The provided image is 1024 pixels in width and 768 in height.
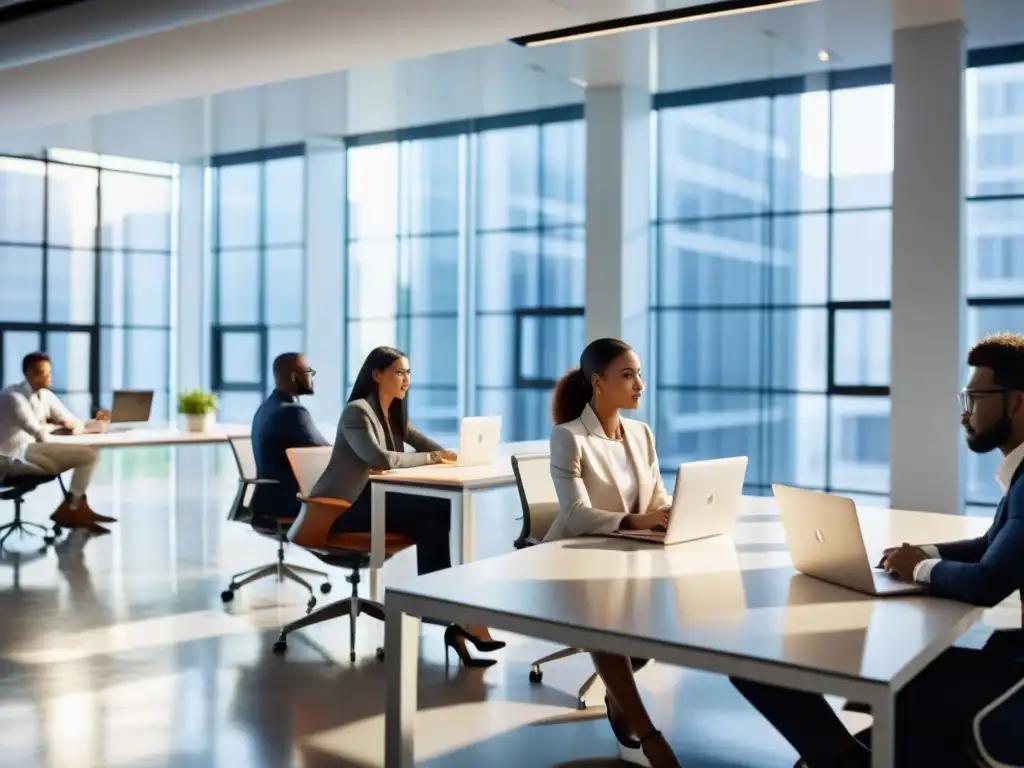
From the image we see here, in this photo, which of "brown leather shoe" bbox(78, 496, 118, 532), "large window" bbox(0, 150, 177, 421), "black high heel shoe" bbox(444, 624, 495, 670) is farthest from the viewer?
"large window" bbox(0, 150, 177, 421)

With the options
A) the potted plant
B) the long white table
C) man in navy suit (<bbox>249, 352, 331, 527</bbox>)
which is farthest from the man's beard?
the potted plant

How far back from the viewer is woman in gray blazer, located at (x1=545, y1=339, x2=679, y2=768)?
3.44 metres

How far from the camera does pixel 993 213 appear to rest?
9.70m

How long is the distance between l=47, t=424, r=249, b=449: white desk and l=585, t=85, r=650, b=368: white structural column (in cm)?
416

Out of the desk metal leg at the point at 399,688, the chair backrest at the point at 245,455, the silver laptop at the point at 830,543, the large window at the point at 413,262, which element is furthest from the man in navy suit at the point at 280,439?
the large window at the point at 413,262

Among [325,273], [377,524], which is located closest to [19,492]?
[377,524]

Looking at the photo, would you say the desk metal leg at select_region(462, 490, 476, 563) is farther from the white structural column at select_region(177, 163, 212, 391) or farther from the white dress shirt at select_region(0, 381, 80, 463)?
the white structural column at select_region(177, 163, 212, 391)

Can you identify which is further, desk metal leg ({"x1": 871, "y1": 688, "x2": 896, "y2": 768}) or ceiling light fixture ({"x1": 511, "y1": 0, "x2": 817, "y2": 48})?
ceiling light fixture ({"x1": 511, "y1": 0, "x2": 817, "y2": 48})

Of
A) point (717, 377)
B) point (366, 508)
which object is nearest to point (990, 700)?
point (366, 508)

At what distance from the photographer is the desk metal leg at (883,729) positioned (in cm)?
192

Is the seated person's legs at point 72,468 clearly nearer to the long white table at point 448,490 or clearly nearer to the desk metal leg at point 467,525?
the long white table at point 448,490

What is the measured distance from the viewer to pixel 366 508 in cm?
508

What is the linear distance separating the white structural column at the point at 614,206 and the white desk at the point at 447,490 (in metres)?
5.68

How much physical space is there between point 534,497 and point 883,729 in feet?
8.01
